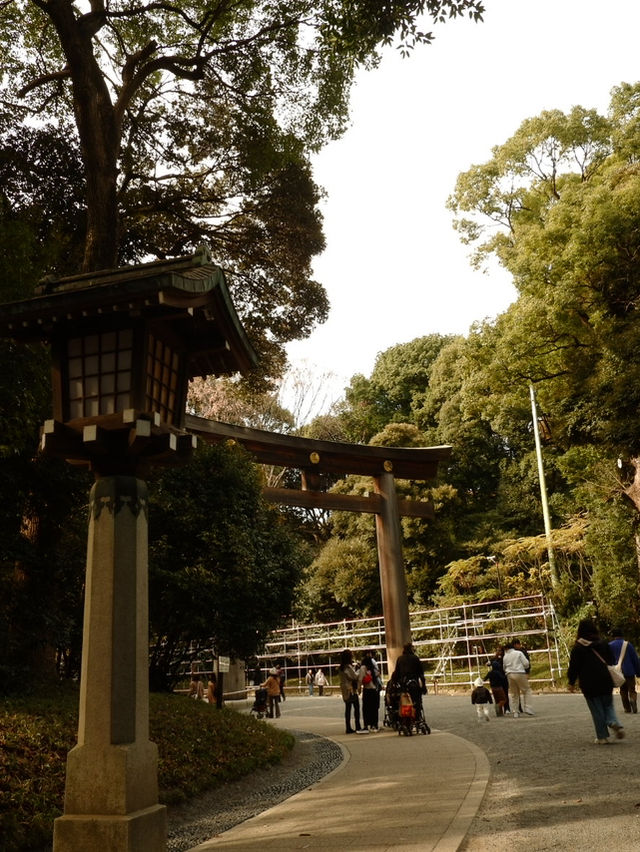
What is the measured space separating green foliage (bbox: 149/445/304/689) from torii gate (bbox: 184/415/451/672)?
308cm

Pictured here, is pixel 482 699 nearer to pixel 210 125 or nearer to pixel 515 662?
pixel 515 662

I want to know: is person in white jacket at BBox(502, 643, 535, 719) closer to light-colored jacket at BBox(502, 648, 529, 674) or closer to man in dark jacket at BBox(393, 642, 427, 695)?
light-colored jacket at BBox(502, 648, 529, 674)

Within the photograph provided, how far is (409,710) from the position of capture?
37.3 feet

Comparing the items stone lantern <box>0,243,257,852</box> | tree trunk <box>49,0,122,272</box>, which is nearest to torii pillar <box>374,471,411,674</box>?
tree trunk <box>49,0,122,272</box>

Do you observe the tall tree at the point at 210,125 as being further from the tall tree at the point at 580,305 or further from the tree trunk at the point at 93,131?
the tall tree at the point at 580,305

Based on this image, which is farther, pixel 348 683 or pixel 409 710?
pixel 348 683

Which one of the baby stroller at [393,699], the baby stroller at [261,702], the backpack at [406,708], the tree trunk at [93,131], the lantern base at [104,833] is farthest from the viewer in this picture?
the baby stroller at [261,702]

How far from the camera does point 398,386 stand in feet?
131

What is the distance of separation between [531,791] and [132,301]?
18.0ft

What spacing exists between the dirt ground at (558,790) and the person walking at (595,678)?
0.81ft

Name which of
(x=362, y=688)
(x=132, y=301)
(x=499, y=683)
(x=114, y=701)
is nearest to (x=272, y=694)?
(x=362, y=688)

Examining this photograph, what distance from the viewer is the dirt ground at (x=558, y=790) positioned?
4.71 m

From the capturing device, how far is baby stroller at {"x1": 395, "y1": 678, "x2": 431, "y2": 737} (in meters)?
11.4

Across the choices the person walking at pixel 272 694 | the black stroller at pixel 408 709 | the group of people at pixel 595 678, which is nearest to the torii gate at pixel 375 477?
the person walking at pixel 272 694
